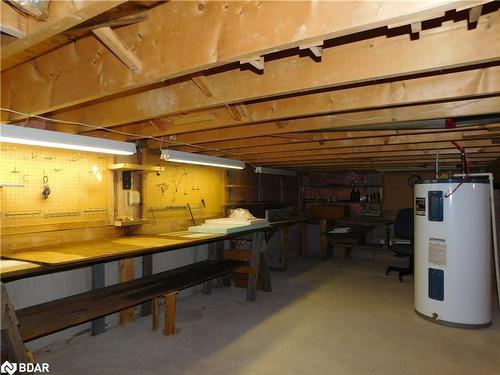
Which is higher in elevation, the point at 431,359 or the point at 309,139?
the point at 309,139

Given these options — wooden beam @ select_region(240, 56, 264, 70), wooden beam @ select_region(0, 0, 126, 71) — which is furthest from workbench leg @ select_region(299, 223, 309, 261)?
wooden beam @ select_region(0, 0, 126, 71)

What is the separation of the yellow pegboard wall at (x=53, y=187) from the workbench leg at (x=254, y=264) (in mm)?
1700

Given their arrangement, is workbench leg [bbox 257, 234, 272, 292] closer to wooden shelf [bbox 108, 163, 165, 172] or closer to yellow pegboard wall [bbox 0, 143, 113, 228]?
wooden shelf [bbox 108, 163, 165, 172]

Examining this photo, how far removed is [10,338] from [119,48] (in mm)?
1595

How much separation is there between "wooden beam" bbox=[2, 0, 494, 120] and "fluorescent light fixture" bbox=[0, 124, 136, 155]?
29 cm

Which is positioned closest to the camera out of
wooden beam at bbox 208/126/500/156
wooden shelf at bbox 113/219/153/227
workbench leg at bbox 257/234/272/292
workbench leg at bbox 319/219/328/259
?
wooden beam at bbox 208/126/500/156

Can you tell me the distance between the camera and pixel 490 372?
241cm

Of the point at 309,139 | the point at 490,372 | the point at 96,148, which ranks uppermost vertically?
the point at 309,139

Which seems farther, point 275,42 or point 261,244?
point 261,244

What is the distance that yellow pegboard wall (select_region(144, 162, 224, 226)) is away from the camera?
12.5ft

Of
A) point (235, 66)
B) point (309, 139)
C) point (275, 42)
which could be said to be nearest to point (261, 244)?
point (309, 139)

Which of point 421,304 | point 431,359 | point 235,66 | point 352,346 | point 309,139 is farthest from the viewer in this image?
point 421,304

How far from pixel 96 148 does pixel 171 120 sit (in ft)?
2.15

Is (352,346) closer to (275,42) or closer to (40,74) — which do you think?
(275,42)
